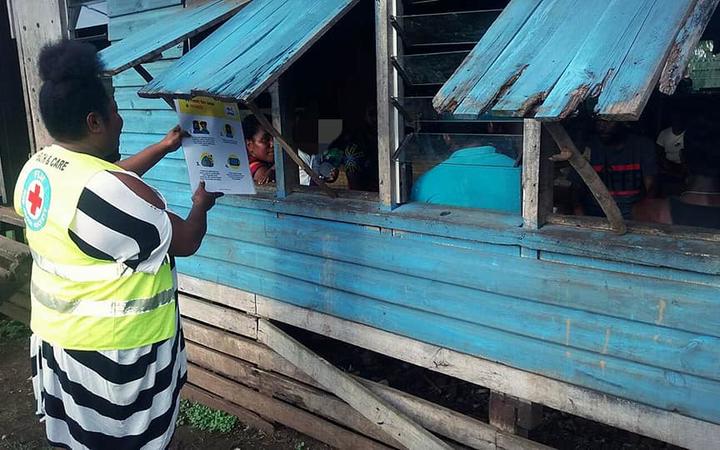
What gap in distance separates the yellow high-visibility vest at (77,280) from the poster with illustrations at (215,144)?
1.87 ft

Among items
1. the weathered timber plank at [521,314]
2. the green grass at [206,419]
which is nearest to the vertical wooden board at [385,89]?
the weathered timber plank at [521,314]

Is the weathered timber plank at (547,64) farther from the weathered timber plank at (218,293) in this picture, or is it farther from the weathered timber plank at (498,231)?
the weathered timber plank at (218,293)

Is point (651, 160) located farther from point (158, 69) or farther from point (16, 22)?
point (16, 22)

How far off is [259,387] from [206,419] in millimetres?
601

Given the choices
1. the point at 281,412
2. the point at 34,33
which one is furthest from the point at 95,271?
the point at 34,33

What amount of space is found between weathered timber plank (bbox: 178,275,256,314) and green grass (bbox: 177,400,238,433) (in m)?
0.86

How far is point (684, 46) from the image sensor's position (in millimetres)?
1679

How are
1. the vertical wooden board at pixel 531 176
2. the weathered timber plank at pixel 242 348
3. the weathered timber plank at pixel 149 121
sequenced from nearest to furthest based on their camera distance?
the vertical wooden board at pixel 531 176, the weathered timber plank at pixel 242 348, the weathered timber plank at pixel 149 121

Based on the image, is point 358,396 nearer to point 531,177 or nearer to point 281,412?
point 281,412

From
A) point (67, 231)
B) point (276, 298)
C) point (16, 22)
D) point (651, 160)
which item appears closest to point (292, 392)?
point (276, 298)

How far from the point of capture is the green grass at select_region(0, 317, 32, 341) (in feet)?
20.7

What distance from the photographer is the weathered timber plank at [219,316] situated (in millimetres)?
4148

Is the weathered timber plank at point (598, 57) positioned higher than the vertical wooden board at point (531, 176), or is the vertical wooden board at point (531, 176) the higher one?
the weathered timber plank at point (598, 57)

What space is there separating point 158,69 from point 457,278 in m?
2.55
